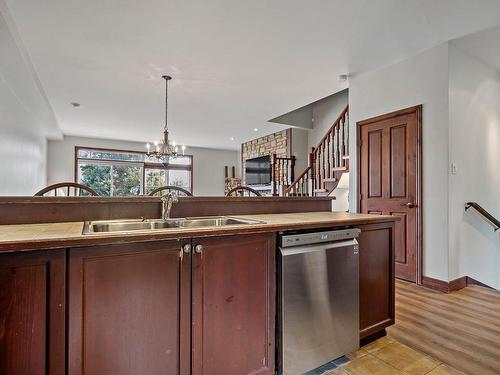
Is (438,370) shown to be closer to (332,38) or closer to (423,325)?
(423,325)

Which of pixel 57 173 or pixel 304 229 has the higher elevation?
pixel 57 173

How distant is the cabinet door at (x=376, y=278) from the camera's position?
1.86 m

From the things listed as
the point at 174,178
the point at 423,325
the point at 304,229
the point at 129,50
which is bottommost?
the point at 423,325

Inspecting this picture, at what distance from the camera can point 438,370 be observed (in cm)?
168

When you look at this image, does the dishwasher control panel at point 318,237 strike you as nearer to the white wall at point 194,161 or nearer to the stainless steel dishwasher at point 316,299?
the stainless steel dishwasher at point 316,299

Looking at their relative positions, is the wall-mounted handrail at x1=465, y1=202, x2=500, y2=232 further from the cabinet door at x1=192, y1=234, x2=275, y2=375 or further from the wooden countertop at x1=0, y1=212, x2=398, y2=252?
the cabinet door at x1=192, y1=234, x2=275, y2=375

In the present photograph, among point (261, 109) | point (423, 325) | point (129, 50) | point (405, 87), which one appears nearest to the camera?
point (423, 325)

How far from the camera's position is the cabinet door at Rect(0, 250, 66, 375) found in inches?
39.0

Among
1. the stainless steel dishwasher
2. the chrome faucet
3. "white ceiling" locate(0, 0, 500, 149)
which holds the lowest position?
the stainless steel dishwasher

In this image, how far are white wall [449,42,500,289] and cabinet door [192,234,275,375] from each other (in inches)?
98.5

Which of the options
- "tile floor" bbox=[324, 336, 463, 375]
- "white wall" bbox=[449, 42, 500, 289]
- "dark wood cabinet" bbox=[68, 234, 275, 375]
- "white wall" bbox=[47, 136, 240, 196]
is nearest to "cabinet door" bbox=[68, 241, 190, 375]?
"dark wood cabinet" bbox=[68, 234, 275, 375]

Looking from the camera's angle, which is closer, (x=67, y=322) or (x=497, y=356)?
(x=67, y=322)

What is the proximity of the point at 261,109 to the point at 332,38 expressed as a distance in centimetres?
251

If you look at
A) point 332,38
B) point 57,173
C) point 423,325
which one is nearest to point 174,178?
point 57,173
